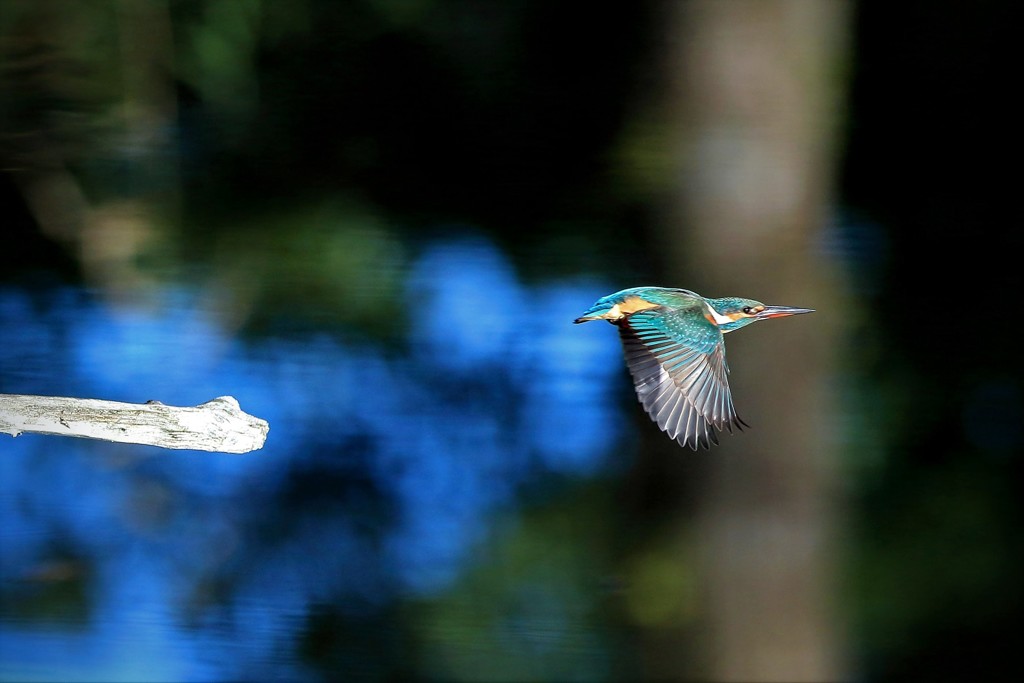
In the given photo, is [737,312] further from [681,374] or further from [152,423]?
[152,423]

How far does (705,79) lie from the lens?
3.25 ft

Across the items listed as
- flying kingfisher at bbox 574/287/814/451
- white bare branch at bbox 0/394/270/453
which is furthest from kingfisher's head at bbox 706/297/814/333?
white bare branch at bbox 0/394/270/453

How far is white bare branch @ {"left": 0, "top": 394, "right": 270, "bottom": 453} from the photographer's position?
0.47 m

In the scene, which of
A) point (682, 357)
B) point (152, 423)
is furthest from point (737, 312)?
point (152, 423)

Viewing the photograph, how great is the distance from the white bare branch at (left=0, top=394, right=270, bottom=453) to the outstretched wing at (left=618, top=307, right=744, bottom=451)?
0.65 feet

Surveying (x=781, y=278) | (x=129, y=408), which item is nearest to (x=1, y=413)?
(x=129, y=408)

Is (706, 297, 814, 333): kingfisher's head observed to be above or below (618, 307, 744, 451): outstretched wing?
above

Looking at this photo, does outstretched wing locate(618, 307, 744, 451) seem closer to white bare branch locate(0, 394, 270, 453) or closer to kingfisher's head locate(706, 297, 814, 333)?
kingfisher's head locate(706, 297, 814, 333)

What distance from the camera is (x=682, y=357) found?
1.63 ft

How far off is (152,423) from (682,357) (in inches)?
10.8

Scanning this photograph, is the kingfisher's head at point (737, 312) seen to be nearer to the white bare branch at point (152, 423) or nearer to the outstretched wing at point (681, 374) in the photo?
the outstretched wing at point (681, 374)

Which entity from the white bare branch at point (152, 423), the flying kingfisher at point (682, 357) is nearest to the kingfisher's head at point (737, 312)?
the flying kingfisher at point (682, 357)

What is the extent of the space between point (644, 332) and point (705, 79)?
0.56 meters

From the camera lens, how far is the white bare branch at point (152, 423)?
47 centimetres
